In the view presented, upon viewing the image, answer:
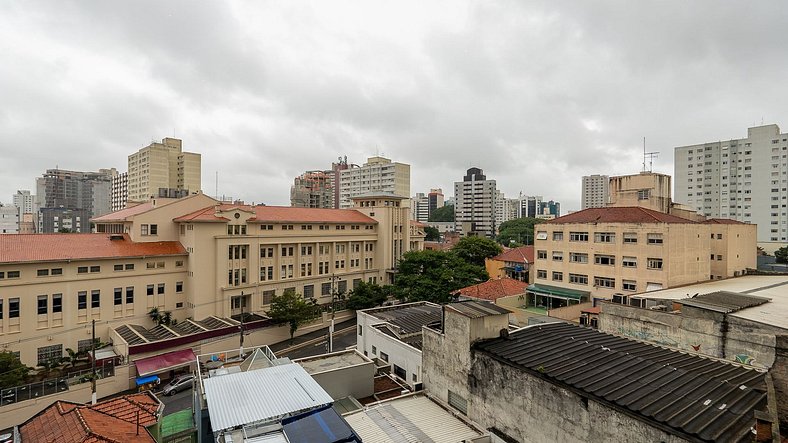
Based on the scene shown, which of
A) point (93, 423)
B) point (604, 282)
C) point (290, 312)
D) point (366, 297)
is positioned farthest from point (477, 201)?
point (93, 423)

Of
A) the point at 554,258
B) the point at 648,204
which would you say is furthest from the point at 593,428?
the point at 648,204

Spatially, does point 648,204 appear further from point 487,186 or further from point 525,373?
point 487,186

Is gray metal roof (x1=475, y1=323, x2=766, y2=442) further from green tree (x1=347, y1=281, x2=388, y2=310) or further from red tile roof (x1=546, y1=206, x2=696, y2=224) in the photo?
green tree (x1=347, y1=281, x2=388, y2=310)

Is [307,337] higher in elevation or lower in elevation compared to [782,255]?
lower

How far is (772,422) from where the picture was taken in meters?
8.19

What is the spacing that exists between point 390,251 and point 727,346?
144ft

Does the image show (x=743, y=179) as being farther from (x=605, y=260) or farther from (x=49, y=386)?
(x=49, y=386)

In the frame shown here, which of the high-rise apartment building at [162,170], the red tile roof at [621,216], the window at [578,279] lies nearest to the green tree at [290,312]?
the window at [578,279]

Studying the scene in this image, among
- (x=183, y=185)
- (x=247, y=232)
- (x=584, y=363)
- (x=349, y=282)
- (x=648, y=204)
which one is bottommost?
(x=349, y=282)

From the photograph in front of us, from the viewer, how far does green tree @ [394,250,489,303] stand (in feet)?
150

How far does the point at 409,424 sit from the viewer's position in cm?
1395

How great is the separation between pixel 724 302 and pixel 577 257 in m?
19.0

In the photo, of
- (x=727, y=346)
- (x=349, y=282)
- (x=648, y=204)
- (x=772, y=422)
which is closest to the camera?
(x=772, y=422)

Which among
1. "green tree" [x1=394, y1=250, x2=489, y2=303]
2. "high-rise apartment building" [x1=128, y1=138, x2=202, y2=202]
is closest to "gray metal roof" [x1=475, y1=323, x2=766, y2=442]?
"green tree" [x1=394, y1=250, x2=489, y2=303]
